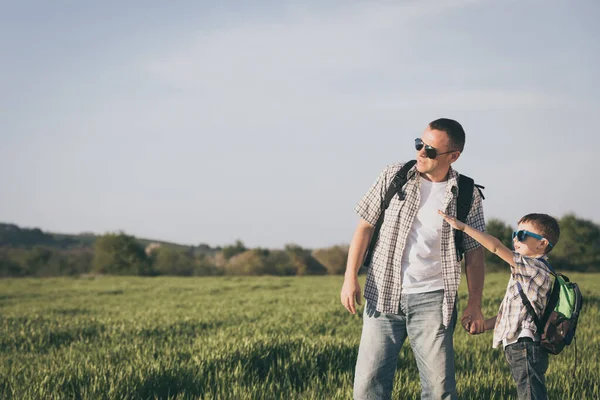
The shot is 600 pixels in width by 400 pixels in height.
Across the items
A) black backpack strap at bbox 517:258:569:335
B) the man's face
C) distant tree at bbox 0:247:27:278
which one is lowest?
distant tree at bbox 0:247:27:278

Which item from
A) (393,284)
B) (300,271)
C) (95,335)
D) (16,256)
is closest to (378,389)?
(393,284)

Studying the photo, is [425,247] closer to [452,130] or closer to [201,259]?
[452,130]

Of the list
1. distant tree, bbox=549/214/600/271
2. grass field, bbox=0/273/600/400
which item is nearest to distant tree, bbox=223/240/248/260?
distant tree, bbox=549/214/600/271

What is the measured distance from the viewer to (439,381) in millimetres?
3541

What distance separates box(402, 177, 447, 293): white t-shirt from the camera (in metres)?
3.57

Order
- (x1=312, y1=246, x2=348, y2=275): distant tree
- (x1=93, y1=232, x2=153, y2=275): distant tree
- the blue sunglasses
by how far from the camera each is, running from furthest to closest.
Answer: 1. (x1=93, y1=232, x2=153, y2=275): distant tree
2. (x1=312, y1=246, x2=348, y2=275): distant tree
3. the blue sunglasses

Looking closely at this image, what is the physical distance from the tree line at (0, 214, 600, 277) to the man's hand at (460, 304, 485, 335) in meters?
43.7

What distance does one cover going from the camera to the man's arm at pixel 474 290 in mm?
3672

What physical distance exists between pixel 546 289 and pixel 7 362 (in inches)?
271

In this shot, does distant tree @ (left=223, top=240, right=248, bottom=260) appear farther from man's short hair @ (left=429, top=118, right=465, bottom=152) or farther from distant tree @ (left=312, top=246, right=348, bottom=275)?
man's short hair @ (left=429, top=118, right=465, bottom=152)

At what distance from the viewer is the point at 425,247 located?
11.8ft

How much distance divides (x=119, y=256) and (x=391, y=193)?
181 ft

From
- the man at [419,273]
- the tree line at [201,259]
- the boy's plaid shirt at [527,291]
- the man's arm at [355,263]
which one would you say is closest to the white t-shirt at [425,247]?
the man at [419,273]

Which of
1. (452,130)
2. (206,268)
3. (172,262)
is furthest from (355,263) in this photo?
(172,262)
